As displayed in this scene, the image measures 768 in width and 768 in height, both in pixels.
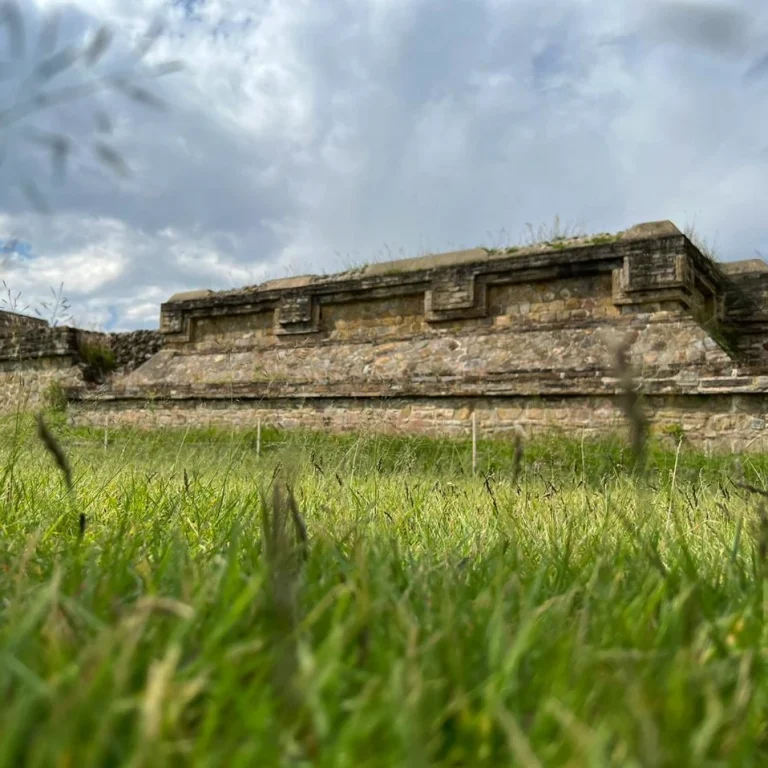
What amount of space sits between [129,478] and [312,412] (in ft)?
19.8

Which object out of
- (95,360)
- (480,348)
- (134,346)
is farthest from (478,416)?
(134,346)

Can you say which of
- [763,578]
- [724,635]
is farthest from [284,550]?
[763,578]

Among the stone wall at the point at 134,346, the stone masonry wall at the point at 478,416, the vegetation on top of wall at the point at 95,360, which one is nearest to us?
the stone masonry wall at the point at 478,416

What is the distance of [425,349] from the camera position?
10266mm

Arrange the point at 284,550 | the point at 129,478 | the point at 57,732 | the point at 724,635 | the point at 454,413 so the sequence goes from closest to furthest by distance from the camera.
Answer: the point at 57,732
the point at 284,550
the point at 724,635
the point at 129,478
the point at 454,413

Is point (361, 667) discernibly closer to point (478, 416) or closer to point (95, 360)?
point (478, 416)

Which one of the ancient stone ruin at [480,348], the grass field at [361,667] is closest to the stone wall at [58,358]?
the ancient stone ruin at [480,348]

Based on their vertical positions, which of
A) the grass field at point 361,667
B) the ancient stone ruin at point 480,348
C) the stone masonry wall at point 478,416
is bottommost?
the grass field at point 361,667

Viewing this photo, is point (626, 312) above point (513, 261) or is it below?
below

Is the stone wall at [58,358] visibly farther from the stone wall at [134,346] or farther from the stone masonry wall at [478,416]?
the stone masonry wall at [478,416]

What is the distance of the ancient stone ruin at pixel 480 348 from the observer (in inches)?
319

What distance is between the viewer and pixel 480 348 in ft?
32.3

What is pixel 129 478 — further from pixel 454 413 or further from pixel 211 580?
pixel 454 413

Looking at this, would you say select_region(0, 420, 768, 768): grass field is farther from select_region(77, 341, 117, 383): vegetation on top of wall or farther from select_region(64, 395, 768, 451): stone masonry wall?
select_region(77, 341, 117, 383): vegetation on top of wall
